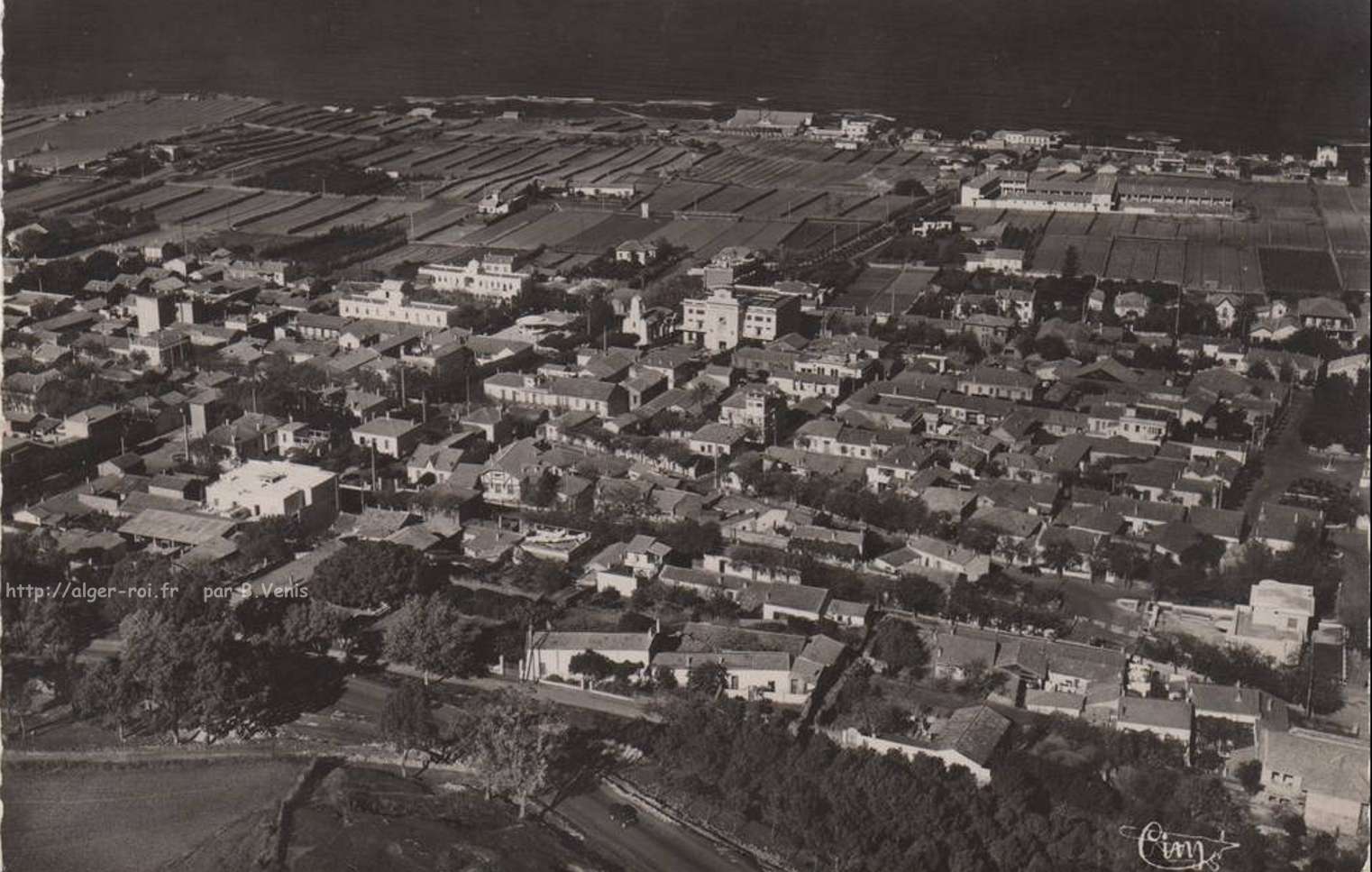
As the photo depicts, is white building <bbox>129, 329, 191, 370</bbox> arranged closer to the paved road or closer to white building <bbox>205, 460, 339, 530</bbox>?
white building <bbox>205, 460, 339, 530</bbox>

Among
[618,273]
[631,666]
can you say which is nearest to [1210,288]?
[618,273]

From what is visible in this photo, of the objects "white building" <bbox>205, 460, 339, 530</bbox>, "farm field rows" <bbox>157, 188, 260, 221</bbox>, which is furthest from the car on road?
"farm field rows" <bbox>157, 188, 260, 221</bbox>

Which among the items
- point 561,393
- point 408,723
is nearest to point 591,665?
point 408,723

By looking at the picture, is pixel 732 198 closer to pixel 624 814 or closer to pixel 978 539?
pixel 978 539

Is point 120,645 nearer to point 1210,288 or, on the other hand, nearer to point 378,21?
point 1210,288

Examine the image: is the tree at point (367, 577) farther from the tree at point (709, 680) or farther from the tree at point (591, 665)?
the tree at point (709, 680)

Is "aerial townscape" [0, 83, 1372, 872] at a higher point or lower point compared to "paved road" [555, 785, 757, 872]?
higher
